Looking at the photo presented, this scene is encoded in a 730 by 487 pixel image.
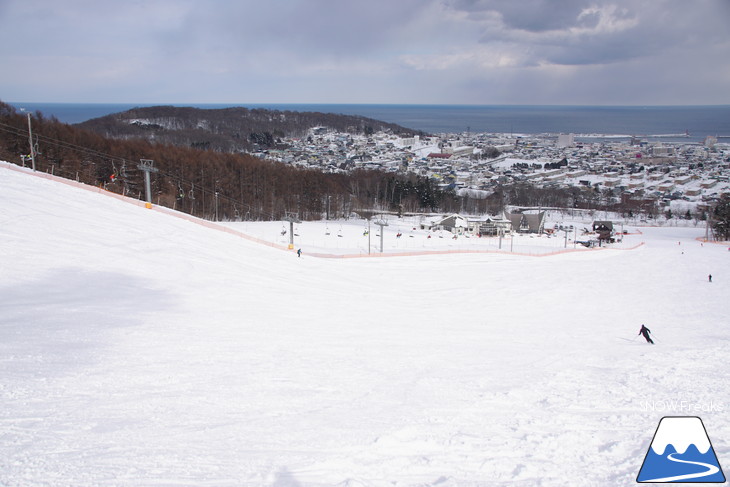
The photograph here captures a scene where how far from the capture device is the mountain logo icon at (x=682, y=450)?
3.95 m

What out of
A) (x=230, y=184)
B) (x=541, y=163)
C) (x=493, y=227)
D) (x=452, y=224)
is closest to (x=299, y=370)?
(x=452, y=224)

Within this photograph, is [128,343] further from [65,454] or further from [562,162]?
[562,162]

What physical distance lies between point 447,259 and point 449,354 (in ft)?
53.5

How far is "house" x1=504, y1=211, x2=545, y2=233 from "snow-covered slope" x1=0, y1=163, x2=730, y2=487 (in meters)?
32.8

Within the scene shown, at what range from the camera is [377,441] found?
→ 18.4ft

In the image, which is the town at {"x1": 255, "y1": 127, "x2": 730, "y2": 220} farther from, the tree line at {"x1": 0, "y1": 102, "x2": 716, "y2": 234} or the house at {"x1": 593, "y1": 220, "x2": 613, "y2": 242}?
the house at {"x1": 593, "y1": 220, "x2": 613, "y2": 242}

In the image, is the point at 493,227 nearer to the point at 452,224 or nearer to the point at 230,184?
the point at 452,224

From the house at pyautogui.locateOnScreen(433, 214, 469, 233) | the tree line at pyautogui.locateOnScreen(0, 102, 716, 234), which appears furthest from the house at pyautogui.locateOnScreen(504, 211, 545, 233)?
the tree line at pyautogui.locateOnScreen(0, 102, 716, 234)

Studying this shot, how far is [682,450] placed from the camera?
3955 mm

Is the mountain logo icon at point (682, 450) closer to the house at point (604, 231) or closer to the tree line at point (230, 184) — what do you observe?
the tree line at point (230, 184)

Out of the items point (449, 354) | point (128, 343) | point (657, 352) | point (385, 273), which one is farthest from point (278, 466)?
point (385, 273)

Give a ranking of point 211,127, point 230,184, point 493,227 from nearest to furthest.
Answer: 1. point 493,227
2. point 230,184
3. point 211,127

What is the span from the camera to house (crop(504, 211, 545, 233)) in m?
50.8

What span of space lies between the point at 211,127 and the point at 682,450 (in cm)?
16623
